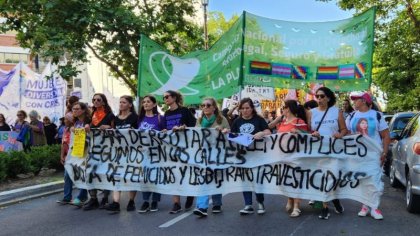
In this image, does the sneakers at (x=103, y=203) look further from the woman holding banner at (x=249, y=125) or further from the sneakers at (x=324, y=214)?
the sneakers at (x=324, y=214)

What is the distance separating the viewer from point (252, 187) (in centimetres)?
730

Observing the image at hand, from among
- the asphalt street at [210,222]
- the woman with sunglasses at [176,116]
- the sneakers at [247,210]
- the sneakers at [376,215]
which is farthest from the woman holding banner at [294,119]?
the woman with sunglasses at [176,116]

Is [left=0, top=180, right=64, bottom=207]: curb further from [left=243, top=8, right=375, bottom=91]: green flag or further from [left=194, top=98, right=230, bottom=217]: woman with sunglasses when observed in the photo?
[left=243, top=8, right=375, bottom=91]: green flag

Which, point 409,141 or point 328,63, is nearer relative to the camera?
point 409,141

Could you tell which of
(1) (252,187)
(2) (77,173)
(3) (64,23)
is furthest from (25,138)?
(1) (252,187)

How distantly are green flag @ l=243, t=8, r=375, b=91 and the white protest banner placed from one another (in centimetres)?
245

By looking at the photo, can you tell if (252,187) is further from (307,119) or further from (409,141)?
(409,141)

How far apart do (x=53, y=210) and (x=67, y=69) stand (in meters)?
6.85

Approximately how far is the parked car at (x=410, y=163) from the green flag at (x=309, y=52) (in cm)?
119

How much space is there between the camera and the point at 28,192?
9555mm

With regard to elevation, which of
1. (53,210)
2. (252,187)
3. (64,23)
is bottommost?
(53,210)

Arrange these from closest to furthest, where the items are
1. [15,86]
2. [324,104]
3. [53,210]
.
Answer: [324,104] < [53,210] < [15,86]

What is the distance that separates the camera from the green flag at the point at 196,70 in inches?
385

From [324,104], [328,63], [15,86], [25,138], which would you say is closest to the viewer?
[324,104]
